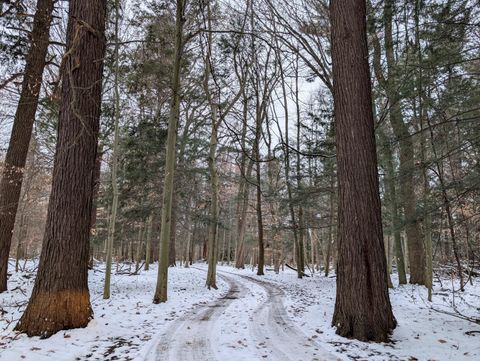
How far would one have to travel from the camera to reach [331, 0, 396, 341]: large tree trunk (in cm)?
480

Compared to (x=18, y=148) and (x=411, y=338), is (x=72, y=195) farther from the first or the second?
(x=411, y=338)

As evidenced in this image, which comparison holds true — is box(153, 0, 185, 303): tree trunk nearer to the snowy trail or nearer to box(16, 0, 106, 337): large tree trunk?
the snowy trail

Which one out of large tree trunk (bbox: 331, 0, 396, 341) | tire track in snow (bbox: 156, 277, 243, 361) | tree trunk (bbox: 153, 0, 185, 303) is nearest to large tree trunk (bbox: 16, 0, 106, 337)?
tire track in snow (bbox: 156, 277, 243, 361)

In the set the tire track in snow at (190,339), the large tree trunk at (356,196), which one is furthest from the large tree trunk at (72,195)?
the large tree trunk at (356,196)

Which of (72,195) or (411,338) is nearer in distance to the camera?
(411,338)

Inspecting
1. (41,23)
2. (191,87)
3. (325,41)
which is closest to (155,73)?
(191,87)

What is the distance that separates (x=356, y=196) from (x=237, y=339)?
2.80 meters

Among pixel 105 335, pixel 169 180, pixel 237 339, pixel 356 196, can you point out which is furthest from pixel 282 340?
pixel 169 180

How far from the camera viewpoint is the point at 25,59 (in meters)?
8.58

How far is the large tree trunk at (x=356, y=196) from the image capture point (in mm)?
4801

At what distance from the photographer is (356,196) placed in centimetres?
507

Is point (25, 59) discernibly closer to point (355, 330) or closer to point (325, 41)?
point (325, 41)

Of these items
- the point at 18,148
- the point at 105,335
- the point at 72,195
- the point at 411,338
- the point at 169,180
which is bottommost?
the point at 105,335

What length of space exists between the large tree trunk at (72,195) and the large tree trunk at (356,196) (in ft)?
13.5
